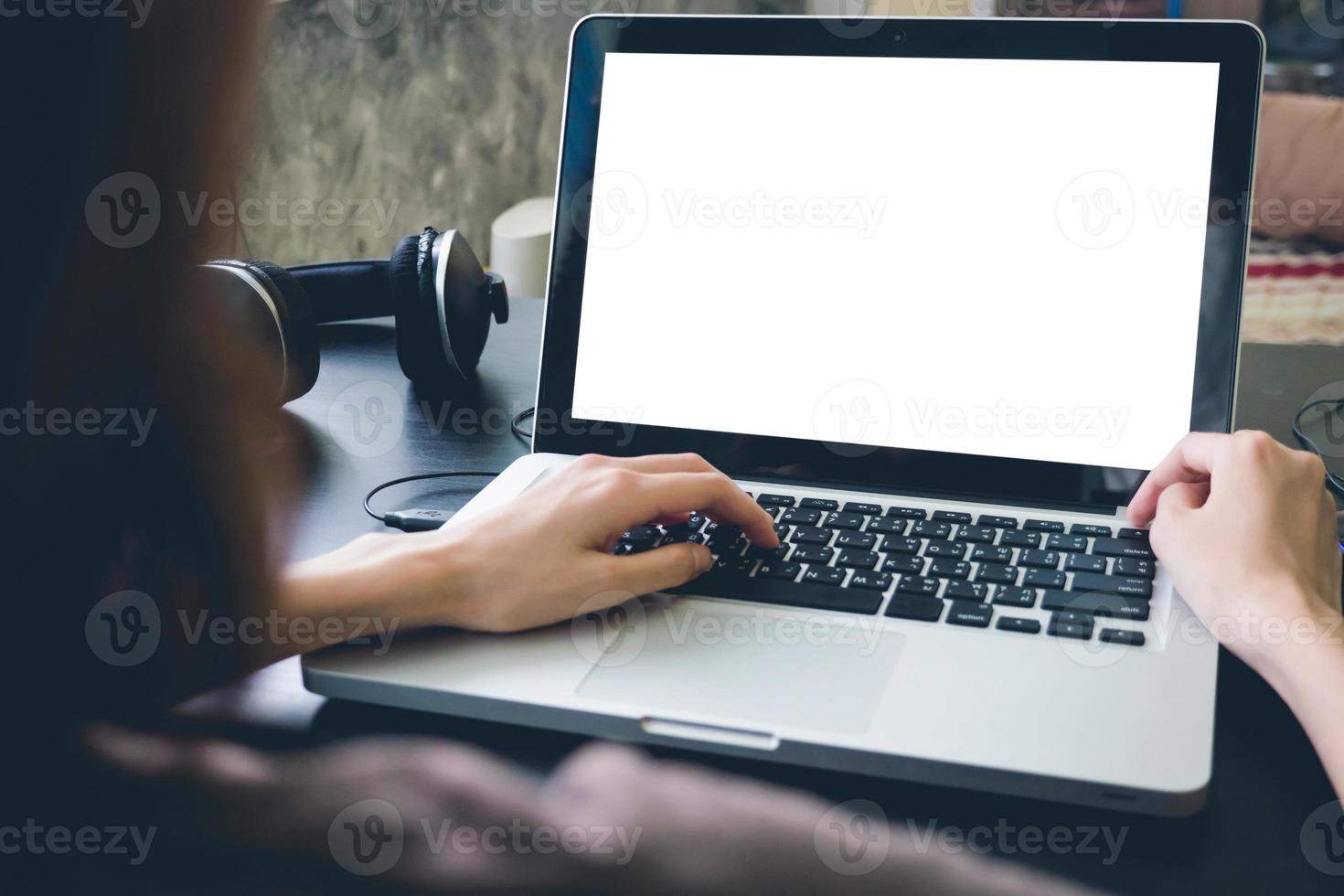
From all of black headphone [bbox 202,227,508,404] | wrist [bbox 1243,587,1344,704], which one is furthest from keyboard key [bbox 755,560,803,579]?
black headphone [bbox 202,227,508,404]

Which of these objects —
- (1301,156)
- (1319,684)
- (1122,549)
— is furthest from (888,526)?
(1301,156)

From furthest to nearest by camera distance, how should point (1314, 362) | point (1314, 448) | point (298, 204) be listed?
point (298, 204)
point (1314, 362)
point (1314, 448)

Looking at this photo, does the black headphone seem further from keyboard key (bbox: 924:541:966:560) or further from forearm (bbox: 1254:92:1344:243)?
forearm (bbox: 1254:92:1344:243)

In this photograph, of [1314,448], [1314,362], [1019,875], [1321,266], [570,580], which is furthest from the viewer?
[1321,266]

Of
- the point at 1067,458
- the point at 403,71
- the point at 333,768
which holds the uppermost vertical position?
the point at 403,71

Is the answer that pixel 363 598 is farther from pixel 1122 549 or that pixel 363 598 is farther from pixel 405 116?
pixel 405 116

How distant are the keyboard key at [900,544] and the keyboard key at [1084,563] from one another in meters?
0.08

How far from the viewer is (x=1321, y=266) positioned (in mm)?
2342

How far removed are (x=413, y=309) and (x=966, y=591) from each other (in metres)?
0.55

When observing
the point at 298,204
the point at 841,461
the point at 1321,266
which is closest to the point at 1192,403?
the point at 841,461

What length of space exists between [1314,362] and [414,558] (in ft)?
2.91

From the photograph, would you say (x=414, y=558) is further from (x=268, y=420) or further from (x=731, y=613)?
(x=268, y=420)

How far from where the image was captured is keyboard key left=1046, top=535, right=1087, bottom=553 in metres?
0.63

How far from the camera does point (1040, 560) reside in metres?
0.62
